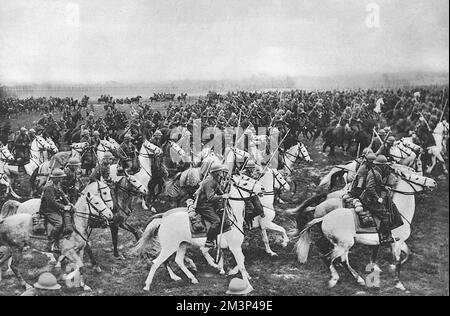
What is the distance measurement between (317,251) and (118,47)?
17.2 feet

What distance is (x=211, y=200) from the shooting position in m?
7.88

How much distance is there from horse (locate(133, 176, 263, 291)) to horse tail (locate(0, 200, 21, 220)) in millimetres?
2331

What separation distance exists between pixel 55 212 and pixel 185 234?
7.35ft

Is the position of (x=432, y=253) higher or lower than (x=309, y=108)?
lower

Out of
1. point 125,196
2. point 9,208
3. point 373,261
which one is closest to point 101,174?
point 125,196

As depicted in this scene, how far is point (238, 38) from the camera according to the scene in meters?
8.77

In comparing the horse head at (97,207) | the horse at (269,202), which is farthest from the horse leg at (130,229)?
the horse at (269,202)

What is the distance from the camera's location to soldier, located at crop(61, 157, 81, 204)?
8469mm

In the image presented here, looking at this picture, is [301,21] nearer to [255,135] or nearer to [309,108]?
[309,108]

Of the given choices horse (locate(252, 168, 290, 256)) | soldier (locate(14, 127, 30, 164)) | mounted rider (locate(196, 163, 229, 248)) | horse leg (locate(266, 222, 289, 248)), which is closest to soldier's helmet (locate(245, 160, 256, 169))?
horse (locate(252, 168, 290, 256))

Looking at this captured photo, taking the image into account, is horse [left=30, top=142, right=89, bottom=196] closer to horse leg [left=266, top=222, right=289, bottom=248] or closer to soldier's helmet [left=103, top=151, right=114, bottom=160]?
soldier's helmet [left=103, top=151, right=114, bottom=160]

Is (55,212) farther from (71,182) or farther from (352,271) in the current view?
(352,271)

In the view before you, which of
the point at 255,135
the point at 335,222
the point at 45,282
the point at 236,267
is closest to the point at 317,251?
the point at 335,222

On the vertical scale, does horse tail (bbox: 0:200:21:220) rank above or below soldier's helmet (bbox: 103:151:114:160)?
below
